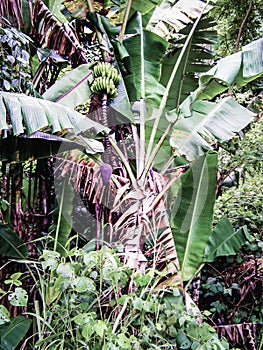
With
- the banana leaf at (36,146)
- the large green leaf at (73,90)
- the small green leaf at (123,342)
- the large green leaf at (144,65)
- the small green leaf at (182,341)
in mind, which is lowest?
the small green leaf at (182,341)

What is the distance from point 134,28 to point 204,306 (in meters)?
2.05

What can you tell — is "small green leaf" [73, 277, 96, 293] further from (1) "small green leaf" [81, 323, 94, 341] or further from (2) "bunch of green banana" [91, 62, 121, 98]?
(2) "bunch of green banana" [91, 62, 121, 98]

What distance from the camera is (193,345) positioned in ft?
5.59

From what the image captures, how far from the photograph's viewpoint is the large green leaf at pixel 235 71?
2248 mm

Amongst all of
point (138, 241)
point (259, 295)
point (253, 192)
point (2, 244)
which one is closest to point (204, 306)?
point (259, 295)

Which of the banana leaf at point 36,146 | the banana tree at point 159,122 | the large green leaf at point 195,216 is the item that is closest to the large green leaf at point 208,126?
the banana tree at point 159,122

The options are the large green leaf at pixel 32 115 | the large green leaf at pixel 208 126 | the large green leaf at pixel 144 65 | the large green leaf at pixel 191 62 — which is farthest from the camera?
the large green leaf at pixel 191 62

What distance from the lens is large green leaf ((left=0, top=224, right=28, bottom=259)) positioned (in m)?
2.19

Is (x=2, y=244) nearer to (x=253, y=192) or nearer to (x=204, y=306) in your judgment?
(x=204, y=306)

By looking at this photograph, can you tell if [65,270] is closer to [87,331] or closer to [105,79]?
[87,331]

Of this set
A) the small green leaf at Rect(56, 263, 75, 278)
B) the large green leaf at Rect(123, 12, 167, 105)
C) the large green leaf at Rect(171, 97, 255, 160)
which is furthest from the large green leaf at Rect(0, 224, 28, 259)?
the large green leaf at Rect(123, 12, 167, 105)

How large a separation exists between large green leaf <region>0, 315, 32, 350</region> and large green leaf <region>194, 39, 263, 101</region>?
5.10 feet

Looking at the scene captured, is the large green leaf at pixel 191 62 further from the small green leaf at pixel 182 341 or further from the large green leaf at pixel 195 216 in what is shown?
the small green leaf at pixel 182 341

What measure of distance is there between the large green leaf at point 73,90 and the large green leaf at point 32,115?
0.50m
